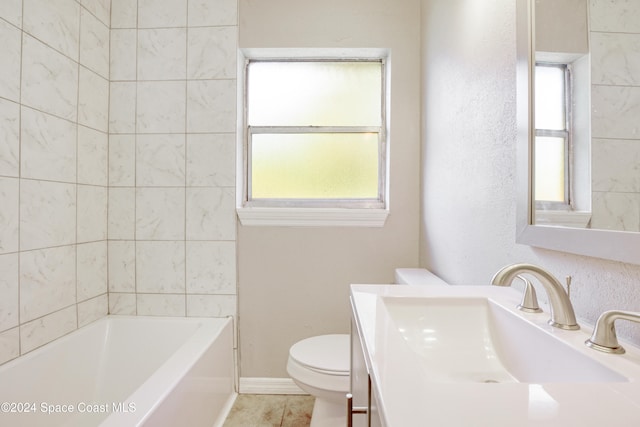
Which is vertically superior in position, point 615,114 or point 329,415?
point 615,114

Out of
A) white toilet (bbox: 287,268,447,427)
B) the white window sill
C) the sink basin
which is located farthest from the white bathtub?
the sink basin

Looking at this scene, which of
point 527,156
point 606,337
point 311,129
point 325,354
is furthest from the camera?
point 311,129

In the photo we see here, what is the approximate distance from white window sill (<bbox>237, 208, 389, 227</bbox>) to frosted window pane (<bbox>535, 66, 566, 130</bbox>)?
102 cm

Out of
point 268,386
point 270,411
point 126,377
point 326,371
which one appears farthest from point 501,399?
point 126,377

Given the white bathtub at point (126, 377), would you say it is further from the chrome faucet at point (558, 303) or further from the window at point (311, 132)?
the chrome faucet at point (558, 303)

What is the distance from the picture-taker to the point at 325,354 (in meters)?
1.33

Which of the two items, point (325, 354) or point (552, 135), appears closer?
point (552, 135)

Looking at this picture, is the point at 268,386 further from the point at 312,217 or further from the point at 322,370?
the point at 312,217

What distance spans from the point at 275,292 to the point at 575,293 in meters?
1.42

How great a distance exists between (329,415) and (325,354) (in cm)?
26

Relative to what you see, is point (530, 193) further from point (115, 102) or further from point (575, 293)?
point (115, 102)

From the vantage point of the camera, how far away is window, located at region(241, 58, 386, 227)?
189 cm

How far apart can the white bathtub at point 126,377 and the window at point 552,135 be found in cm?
126

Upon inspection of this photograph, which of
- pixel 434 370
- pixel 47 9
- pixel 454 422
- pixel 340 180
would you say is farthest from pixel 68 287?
pixel 454 422
